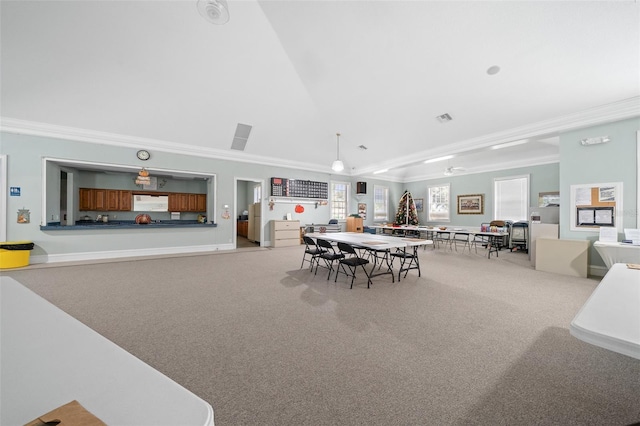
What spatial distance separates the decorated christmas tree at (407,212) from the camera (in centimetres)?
1073

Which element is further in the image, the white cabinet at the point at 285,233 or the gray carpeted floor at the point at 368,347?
the white cabinet at the point at 285,233

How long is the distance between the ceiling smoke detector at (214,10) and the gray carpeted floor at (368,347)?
13.8 ft

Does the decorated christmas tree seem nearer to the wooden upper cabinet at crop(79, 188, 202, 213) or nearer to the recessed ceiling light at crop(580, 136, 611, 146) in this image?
the recessed ceiling light at crop(580, 136, 611, 146)

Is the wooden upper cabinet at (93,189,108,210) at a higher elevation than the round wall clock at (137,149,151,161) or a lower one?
lower

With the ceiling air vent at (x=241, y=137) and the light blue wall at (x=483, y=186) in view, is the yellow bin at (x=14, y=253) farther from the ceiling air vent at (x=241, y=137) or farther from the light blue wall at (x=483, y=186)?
the light blue wall at (x=483, y=186)

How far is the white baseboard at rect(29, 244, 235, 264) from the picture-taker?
5766mm

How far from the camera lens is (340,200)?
34.6 feet

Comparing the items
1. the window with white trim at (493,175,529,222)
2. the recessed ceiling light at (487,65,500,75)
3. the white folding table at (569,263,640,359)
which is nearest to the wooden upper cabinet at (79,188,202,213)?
the recessed ceiling light at (487,65,500,75)

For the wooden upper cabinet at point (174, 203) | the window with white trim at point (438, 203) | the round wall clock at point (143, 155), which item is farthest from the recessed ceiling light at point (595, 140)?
the wooden upper cabinet at point (174, 203)

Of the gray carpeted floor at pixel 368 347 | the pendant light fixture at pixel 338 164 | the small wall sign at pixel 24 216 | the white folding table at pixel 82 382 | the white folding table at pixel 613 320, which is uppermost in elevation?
the pendant light fixture at pixel 338 164

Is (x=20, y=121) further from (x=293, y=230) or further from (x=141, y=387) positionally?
(x=141, y=387)

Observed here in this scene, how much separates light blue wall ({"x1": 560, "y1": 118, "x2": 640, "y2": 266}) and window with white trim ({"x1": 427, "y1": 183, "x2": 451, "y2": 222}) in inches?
210

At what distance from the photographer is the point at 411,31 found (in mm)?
3848

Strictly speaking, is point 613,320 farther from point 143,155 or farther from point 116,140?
point 116,140
